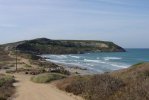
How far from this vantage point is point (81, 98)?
2366cm

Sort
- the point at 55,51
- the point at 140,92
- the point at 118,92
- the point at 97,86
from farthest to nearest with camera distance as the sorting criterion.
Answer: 1. the point at 55,51
2. the point at 97,86
3. the point at 118,92
4. the point at 140,92

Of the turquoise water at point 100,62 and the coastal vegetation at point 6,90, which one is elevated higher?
the coastal vegetation at point 6,90

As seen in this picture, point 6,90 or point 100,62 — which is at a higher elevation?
point 6,90

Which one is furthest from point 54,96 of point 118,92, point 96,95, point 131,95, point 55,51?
point 55,51

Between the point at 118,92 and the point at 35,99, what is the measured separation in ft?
17.2

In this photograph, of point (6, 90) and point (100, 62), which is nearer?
point (6, 90)

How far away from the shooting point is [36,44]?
199m

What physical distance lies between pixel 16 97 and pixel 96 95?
558 cm

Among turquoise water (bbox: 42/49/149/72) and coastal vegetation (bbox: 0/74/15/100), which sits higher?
coastal vegetation (bbox: 0/74/15/100)

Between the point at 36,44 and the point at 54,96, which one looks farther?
the point at 36,44

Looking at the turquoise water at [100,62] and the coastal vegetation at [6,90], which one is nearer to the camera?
the coastal vegetation at [6,90]

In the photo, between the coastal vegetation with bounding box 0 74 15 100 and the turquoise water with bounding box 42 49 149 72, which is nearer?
the coastal vegetation with bounding box 0 74 15 100

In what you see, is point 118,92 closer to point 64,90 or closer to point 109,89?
point 109,89

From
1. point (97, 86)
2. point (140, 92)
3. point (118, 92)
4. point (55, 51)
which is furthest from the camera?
point (55, 51)
